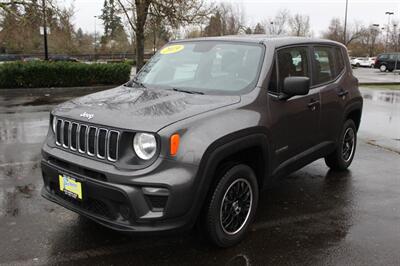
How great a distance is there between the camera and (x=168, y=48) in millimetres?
4984

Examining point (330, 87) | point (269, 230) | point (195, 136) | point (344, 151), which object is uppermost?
→ point (330, 87)

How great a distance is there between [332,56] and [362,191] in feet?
5.83

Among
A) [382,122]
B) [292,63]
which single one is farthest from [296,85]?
[382,122]

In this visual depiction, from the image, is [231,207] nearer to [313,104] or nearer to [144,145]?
[144,145]

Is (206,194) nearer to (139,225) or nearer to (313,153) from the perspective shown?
(139,225)

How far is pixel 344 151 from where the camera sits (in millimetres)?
5938

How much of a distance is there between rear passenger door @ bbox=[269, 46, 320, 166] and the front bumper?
1257mm

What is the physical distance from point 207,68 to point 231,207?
1483 mm

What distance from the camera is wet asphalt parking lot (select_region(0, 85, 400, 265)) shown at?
3490 millimetres

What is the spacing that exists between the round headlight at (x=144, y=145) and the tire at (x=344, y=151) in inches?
130

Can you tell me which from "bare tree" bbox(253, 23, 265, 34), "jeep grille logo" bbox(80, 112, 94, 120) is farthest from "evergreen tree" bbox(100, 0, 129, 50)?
"jeep grille logo" bbox(80, 112, 94, 120)

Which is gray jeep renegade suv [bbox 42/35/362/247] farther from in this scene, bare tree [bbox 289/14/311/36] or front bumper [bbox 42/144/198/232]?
bare tree [bbox 289/14/311/36]

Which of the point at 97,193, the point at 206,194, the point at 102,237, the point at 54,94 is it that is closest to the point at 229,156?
the point at 206,194

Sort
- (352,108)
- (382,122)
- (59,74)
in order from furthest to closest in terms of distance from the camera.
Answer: (59,74) < (382,122) < (352,108)
